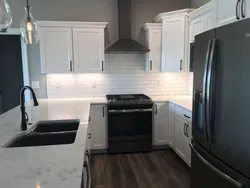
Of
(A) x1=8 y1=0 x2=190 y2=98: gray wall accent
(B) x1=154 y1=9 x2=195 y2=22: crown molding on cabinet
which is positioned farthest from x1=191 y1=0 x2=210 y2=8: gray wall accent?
(B) x1=154 y1=9 x2=195 y2=22: crown molding on cabinet

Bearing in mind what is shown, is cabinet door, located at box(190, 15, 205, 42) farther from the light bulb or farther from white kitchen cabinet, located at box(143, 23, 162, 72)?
the light bulb

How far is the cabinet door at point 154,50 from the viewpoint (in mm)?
3678

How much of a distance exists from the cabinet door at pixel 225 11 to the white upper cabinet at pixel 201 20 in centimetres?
16

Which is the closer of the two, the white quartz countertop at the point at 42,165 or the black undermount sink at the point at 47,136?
the white quartz countertop at the point at 42,165

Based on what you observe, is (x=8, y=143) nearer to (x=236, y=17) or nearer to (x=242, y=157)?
(x=242, y=157)

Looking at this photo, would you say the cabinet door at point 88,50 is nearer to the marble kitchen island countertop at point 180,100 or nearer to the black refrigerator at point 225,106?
the marble kitchen island countertop at point 180,100

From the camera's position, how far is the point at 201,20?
292cm

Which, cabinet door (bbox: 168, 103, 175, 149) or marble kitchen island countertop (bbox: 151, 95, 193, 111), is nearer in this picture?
marble kitchen island countertop (bbox: 151, 95, 193, 111)

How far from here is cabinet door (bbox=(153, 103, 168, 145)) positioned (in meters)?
3.62

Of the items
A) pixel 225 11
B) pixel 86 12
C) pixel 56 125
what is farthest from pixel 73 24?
pixel 225 11

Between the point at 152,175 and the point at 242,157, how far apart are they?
161 centimetres

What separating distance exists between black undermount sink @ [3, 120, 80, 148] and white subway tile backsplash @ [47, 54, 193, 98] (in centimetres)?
185

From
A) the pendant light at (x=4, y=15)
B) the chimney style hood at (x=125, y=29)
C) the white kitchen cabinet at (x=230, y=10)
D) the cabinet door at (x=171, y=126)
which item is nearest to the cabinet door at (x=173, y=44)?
the chimney style hood at (x=125, y=29)

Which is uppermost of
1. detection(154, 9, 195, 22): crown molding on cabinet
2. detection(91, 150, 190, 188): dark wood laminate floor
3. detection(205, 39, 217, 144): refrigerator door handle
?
detection(154, 9, 195, 22): crown molding on cabinet
